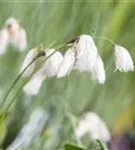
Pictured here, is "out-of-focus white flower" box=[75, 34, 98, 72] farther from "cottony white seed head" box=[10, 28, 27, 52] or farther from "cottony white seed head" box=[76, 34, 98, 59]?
"cottony white seed head" box=[10, 28, 27, 52]

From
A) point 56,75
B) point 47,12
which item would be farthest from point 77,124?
point 47,12

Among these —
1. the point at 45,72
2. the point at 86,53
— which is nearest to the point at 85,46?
the point at 86,53

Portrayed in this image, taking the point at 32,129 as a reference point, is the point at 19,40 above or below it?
above

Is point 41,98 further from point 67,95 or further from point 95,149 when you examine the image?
point 95,149

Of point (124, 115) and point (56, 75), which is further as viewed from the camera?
point (124, 115)

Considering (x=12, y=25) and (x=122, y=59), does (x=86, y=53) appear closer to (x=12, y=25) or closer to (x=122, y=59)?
(x=122, y=59)

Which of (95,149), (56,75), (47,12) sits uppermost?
(47,12)
